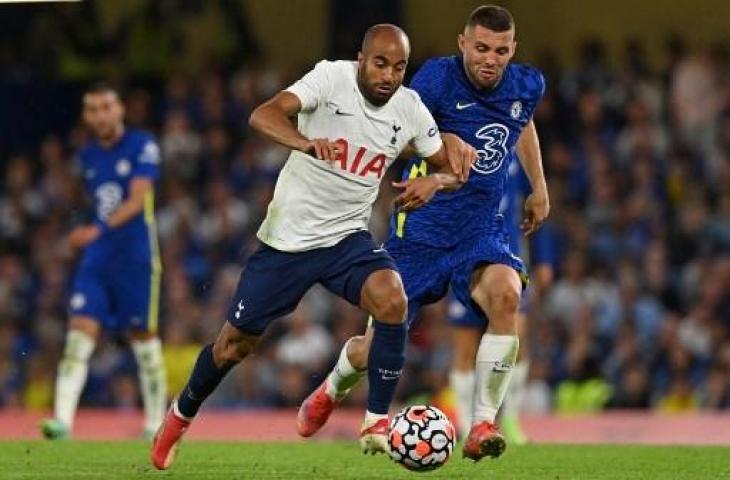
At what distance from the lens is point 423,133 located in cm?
856

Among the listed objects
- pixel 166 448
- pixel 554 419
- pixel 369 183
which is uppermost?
pixel 369 183

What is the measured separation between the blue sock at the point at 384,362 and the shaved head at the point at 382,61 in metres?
1.04

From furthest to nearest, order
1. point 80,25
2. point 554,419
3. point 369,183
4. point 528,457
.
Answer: point 80,25
point 554,419
point 528,457
point 369,183

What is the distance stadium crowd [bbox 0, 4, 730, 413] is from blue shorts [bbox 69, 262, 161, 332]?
3.69 metres

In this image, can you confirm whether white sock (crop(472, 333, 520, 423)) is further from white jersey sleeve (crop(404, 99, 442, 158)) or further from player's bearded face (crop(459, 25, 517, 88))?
player's bearded face (crop(459, 25, 517, 88))

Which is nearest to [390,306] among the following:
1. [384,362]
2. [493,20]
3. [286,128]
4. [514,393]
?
[384,362]

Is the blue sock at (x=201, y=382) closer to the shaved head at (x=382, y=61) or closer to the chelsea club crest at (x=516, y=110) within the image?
the shaved head at (x=382, y=61)

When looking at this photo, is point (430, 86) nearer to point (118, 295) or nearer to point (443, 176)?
point (443, 176)

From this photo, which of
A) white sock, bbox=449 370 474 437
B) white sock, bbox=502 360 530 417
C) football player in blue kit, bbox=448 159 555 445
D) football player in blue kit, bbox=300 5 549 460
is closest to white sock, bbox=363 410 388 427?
football player in blue kit, bbox=300 5 549 460

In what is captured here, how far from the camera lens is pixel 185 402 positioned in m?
8.80

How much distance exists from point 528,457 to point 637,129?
7.75 meters

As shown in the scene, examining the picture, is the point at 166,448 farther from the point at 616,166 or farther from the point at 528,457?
the point at 616,166

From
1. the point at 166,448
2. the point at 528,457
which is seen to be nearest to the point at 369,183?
the point at 166,448

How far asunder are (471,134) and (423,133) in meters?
0.72
